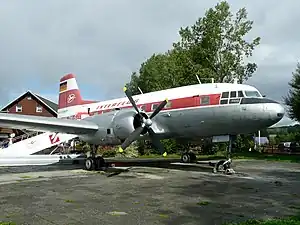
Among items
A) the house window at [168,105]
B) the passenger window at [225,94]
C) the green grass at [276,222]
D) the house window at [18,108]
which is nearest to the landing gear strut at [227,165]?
the passenger window at [225,94]

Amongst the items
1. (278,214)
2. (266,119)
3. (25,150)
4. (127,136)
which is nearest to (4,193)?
(127,136)

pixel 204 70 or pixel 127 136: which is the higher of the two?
pixel 204 70

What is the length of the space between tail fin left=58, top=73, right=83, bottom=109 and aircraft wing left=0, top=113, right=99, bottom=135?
6.81 meters

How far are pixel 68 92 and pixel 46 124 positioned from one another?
8443 mm

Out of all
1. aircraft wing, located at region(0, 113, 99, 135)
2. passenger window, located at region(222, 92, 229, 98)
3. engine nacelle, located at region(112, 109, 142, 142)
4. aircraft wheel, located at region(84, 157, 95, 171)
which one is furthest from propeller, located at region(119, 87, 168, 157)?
aircraft wheel, located at region(84, 157, 95, 171)

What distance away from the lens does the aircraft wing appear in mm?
14625

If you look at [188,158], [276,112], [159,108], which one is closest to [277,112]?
[276,112]

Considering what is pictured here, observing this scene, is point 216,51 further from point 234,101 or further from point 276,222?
point 276,222

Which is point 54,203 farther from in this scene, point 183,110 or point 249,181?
point 183,110

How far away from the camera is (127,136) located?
46.9ft

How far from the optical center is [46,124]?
15070mm

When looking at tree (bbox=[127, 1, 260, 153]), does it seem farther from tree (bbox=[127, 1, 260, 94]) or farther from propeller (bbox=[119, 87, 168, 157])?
propeller (bbox=[119, 87, 168, 157])

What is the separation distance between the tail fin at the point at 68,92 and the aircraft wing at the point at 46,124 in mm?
6810

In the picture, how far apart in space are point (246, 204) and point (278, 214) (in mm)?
1114
